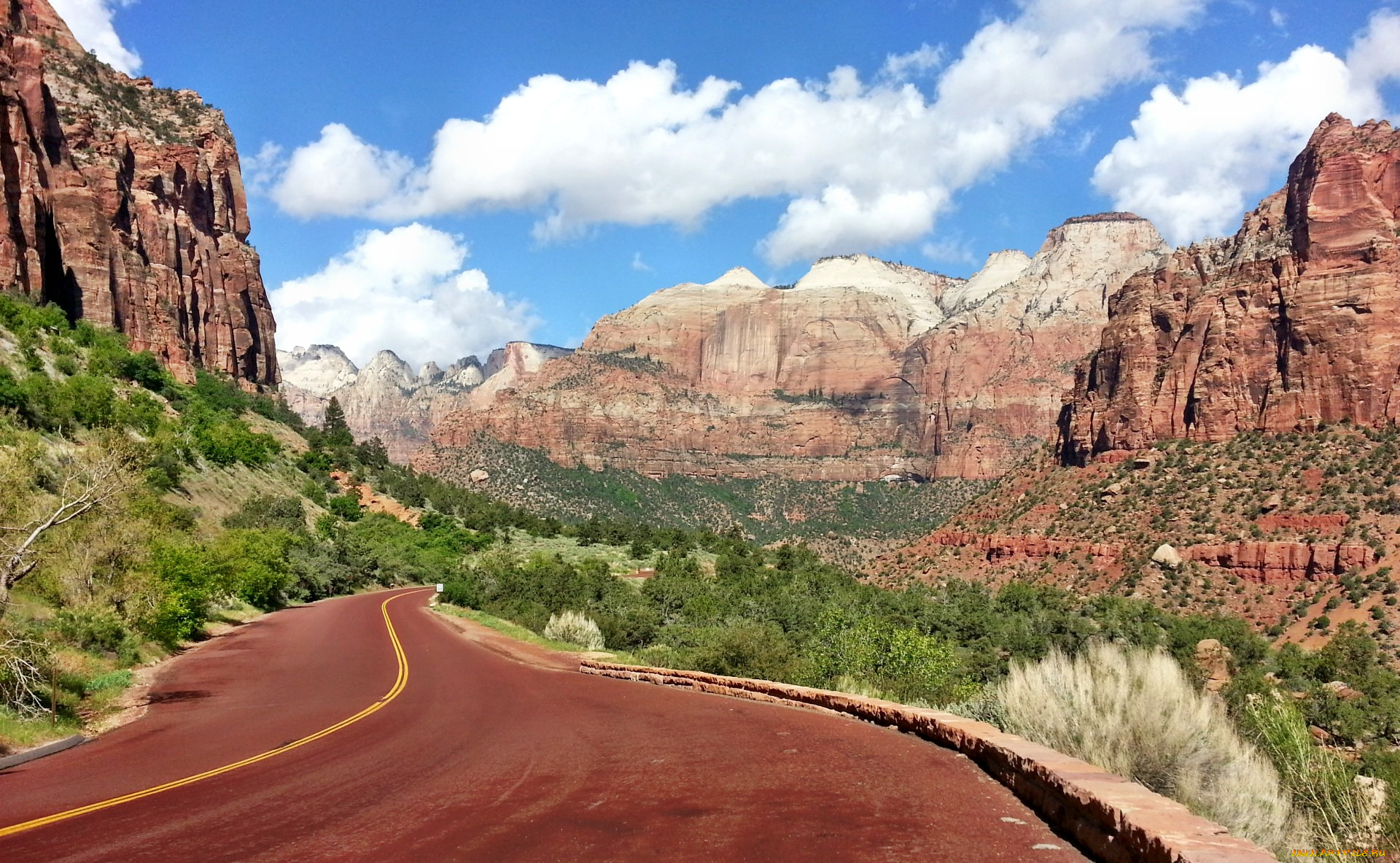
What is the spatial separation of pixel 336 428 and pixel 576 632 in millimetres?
89844

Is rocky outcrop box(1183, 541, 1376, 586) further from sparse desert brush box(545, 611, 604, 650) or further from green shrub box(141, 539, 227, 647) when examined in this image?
green shrub box(141, 539, 227, 647)

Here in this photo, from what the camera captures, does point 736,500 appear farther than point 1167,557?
Yes

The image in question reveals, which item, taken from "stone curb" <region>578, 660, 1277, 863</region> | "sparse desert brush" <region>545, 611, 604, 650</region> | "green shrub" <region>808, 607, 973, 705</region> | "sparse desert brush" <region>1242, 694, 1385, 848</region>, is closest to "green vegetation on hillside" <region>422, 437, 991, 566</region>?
"sparse desert brush" <region>545, 611, 604, 650</region>

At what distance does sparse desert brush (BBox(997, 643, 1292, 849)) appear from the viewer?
6.88 m

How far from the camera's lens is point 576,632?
91.0ft

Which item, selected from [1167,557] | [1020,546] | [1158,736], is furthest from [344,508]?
[1158,736]

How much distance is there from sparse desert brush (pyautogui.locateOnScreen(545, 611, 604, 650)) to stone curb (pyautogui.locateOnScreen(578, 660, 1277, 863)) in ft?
54.2

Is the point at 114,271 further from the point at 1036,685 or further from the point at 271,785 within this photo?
the point at 1036,685

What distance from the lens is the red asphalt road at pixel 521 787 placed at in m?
6.67

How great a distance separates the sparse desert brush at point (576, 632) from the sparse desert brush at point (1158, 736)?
61.2 ft

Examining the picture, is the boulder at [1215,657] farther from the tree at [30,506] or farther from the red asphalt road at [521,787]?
the tree at [30,506]

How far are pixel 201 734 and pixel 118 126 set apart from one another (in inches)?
3726

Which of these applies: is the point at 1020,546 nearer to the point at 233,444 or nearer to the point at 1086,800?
the point at 233,444

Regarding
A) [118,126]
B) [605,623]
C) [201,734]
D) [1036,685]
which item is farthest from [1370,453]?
[118,126]
